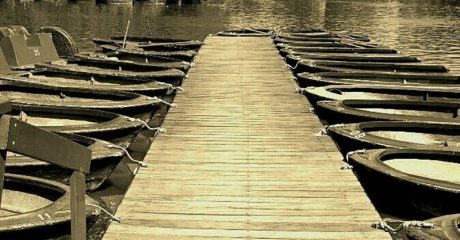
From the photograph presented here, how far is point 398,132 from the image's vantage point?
11.1 meters

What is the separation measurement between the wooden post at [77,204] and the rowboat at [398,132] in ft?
19.1

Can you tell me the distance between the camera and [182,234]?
7078 mm

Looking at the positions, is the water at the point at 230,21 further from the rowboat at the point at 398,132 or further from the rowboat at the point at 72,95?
the rowboat at the point at 72,95

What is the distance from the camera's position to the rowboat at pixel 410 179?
8.16 m

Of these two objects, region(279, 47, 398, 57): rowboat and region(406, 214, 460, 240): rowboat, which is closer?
region(406, 214, 460, 240): rowboat

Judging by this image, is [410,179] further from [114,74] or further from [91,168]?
[114,74]

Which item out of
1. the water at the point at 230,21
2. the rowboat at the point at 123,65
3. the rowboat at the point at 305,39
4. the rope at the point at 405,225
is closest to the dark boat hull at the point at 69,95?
the rowboat at the point at 123,65

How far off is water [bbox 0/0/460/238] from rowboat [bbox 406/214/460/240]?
25.5 m

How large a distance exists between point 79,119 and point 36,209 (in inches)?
168

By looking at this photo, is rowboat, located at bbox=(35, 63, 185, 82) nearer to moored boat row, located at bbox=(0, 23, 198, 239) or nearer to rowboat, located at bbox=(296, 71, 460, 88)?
moored boat row, located at bbox=(0, 23, 198, 239)

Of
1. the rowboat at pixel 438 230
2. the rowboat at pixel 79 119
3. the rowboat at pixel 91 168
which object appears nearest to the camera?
the rowboat at pixel 438 230

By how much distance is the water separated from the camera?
4369 centimetres

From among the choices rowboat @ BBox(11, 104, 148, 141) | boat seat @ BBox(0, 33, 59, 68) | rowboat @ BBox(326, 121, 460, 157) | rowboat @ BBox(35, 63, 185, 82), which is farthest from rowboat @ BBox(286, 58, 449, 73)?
rowboat @ BBox(11, 104, 148, 141)

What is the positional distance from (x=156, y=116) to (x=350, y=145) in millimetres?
8856
